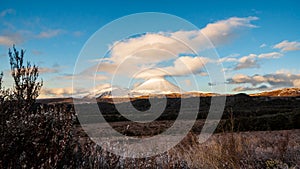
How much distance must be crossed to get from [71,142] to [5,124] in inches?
42.2

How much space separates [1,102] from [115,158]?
2.03 meters

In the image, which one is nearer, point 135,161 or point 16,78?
point 135,161

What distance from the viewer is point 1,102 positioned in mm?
5648

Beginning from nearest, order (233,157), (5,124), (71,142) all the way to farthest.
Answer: (5,124), (71,142), (233,157)

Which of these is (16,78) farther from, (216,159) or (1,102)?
(216,159)

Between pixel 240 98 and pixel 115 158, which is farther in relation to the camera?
pixel 240 98

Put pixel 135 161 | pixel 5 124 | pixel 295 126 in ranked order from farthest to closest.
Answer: pixel 295 126
pixel 135 161
pixel 5 124

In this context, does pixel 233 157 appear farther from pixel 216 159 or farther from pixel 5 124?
pixel 5 124

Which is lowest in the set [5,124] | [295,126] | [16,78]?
[295,126]

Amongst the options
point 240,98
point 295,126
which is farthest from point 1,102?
point 240,98

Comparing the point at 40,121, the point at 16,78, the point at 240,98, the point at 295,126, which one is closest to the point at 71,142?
the point at 40,121

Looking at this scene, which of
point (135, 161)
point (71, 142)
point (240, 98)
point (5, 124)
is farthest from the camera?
point (240, 98)

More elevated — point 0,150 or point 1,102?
point 1,102

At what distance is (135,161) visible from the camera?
636cm
